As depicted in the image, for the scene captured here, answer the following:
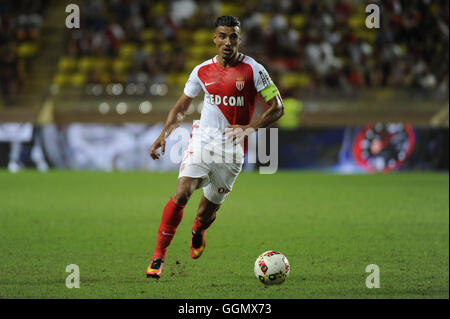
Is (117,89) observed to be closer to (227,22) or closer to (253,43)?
(253,43)

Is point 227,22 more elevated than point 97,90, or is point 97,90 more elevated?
point 97,90

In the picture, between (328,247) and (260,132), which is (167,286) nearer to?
(328,247)

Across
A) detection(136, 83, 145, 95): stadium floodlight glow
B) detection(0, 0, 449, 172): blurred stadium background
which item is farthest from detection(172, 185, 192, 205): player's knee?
detection(136, 83, 145, 95): stadium floodlight glow

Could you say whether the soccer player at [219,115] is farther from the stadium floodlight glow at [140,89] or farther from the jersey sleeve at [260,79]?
the stadium floodlight glow at [140,89]

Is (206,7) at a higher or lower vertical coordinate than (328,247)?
higher

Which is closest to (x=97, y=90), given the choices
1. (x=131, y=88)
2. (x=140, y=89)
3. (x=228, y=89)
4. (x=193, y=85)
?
(x=131, y=88)

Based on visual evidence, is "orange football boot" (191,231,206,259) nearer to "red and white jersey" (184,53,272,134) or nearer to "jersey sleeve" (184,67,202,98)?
"red and white jersey" (184,53,272,134)

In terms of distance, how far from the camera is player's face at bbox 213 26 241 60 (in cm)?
548

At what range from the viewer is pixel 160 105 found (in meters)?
17.6

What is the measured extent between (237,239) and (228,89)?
2.49 metres

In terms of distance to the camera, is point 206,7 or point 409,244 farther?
point 206,7

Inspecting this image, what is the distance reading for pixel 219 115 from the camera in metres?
5.77
